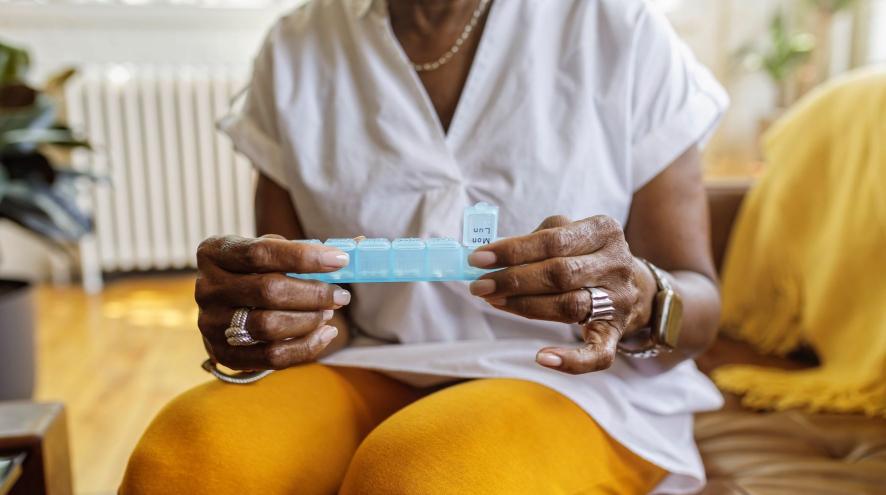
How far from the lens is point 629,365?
797mm

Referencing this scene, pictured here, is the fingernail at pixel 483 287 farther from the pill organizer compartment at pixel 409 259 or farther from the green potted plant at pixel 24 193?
the green potted plant at pixel 24 193

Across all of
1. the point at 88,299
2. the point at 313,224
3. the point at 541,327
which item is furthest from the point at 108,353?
the point at 541,327

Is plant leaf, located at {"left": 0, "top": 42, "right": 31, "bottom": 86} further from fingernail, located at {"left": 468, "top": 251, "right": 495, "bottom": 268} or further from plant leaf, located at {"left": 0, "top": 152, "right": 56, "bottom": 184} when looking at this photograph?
fingernail, located at {"left": 468, "top": 251, "right": 495, "bottom": 268}

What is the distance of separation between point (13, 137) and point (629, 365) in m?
1.53

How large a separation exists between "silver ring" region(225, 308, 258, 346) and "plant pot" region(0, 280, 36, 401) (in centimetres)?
136

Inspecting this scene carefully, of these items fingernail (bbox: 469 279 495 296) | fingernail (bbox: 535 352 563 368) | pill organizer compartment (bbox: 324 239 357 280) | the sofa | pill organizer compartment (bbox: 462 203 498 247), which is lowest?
the sofa

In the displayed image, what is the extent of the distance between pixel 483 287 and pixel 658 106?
36cm

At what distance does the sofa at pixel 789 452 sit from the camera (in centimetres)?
83

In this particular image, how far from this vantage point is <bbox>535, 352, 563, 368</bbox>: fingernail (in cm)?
53

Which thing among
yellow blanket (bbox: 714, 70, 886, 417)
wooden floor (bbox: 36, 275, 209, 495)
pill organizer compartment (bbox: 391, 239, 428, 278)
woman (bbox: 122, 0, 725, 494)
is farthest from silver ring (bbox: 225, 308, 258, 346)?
wooden floor (bbox: 36, 275, 209, 495)

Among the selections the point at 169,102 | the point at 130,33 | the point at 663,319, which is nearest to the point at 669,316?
the point at 663,319

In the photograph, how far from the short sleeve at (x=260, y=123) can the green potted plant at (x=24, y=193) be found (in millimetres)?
1065

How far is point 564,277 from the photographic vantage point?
53 centimetres

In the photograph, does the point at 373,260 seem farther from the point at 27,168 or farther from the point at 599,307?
the point at 27,168
